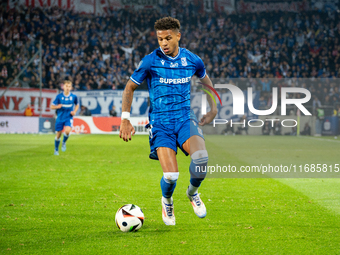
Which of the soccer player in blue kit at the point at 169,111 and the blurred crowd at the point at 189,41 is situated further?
the blurred crowd at the point at 189,41

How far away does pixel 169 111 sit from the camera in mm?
4461

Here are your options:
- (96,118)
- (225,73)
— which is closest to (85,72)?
(96,118)

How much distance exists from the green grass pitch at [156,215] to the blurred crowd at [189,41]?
18.1 m

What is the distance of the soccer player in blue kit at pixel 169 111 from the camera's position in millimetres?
4348

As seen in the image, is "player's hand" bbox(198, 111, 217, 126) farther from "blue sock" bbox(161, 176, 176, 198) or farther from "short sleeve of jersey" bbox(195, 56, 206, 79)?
"blue sock" bbox(161, 176, 176, 198)

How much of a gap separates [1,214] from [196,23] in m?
28.3

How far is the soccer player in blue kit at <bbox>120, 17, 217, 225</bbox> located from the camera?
14.3 feet

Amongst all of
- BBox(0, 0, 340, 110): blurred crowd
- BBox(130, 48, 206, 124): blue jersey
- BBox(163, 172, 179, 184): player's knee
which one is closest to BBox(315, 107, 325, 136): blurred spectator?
BBox(0, 0, 340, 110): blurred crowd

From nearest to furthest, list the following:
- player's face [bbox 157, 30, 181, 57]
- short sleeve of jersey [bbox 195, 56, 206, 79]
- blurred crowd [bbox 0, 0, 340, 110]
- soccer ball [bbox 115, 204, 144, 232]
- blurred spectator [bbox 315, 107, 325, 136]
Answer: soccer ball [bbox 115, 204, 144, 232], player's face [bbox 157, 30, 181, 57], short sleeve of jersey [bbox 195, 56, 206, 79], blurred spectator [bbox 315, 107, 325, 136], blurred crowd [bbox 0, 0, 340, 110]

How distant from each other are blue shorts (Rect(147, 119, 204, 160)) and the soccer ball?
701 mm

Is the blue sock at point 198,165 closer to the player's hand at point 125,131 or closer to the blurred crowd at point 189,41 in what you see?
the player's hand at point 125,131

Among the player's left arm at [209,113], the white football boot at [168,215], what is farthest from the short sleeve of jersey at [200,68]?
the white football boot at [168,215]

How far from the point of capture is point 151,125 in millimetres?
4551

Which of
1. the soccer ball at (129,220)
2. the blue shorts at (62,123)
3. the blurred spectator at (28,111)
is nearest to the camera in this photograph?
the soccer ball at (129,220)
